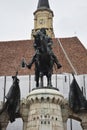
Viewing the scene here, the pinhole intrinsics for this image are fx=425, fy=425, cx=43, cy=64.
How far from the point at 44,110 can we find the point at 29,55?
14312 mm

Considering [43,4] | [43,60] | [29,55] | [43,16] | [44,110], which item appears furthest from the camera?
[43,16]

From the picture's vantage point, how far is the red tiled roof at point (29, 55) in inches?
1047

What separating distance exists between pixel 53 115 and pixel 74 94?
6.97ft

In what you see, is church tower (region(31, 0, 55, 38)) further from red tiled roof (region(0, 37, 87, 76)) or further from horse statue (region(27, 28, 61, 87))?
Answer: horse statue (region(27, 28, 61, 87))

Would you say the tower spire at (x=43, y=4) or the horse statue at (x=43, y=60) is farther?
the tower spire at (x=43, y=4)

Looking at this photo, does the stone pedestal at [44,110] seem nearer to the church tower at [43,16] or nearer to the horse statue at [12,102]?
the horse statue at [12,102]

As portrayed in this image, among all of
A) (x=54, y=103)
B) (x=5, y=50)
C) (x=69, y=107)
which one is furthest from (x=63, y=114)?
(x=5, y=50)

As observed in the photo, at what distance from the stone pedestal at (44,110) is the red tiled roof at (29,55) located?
37.7 ft

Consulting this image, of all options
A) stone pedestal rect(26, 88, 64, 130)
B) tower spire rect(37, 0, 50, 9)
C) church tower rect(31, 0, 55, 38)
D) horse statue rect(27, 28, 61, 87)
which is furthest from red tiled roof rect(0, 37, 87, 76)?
tower spire rect(37, 0, 50, 9)

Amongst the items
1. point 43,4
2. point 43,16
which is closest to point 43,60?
point 43,4

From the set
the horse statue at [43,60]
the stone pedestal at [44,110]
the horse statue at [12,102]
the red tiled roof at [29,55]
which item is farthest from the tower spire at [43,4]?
the stone pedestal at [44,110]

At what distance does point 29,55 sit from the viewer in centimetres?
2792

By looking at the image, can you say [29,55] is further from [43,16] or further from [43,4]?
[43,16]

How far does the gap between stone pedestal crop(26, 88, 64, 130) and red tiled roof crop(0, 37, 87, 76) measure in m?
11.5
